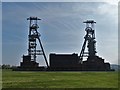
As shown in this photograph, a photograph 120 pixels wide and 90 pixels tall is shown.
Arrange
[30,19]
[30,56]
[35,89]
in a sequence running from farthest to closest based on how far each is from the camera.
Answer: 1. [30,19]
2. [30,56]
3. [35,89]

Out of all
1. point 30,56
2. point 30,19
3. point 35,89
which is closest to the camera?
point 35,89

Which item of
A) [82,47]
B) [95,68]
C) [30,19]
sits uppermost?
[30,19]

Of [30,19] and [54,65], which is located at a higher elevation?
[30,19]

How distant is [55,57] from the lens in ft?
532

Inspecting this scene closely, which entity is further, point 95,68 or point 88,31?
point 88,31

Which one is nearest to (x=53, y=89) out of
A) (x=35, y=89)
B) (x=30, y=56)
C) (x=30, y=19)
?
(x=35, y=89)

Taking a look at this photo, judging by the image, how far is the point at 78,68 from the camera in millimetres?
159500

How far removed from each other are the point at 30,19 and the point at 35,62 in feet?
86.1

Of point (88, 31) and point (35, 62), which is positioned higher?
point (88, 31)

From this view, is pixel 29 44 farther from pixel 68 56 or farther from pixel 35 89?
pixel 35 89

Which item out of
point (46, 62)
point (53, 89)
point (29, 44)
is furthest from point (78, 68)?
point (53, 89)

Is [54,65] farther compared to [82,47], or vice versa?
[82,47]

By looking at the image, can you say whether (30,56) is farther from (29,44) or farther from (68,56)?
(68,56)

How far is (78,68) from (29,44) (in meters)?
28.9
